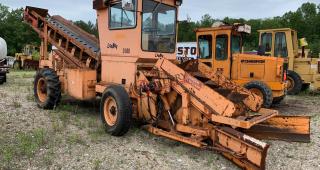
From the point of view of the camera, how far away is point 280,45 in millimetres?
14867

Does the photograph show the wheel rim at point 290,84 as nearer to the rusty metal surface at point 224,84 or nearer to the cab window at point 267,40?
the cab window at point 267,40

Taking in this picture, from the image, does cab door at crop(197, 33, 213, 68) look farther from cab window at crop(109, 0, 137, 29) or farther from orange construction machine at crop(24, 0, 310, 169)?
cab window at crop(109, 0, 137, 29)

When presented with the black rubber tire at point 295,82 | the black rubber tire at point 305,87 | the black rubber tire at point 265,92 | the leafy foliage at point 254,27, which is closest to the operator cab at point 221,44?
the black rubber tire at point 265,92

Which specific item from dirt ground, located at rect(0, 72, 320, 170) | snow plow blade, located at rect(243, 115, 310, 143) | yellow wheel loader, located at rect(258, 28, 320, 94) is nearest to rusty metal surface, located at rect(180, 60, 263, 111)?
snow plow blade, located at rect(243, 115, 310, 143)

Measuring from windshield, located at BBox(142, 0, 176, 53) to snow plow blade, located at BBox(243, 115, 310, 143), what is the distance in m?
2.68

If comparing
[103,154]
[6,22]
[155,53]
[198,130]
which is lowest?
[103,154]

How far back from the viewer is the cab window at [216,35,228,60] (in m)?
11.3

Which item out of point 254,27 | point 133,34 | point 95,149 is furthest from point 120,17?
point 254,27

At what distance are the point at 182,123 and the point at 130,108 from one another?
1.03 meters

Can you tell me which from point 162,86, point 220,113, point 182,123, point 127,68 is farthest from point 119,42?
point 220,113

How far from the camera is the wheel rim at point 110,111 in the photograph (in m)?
7.48

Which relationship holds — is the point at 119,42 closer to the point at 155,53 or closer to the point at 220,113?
the point at 155,53

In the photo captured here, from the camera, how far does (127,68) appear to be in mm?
7848

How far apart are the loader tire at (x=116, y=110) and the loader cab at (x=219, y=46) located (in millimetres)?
4700
